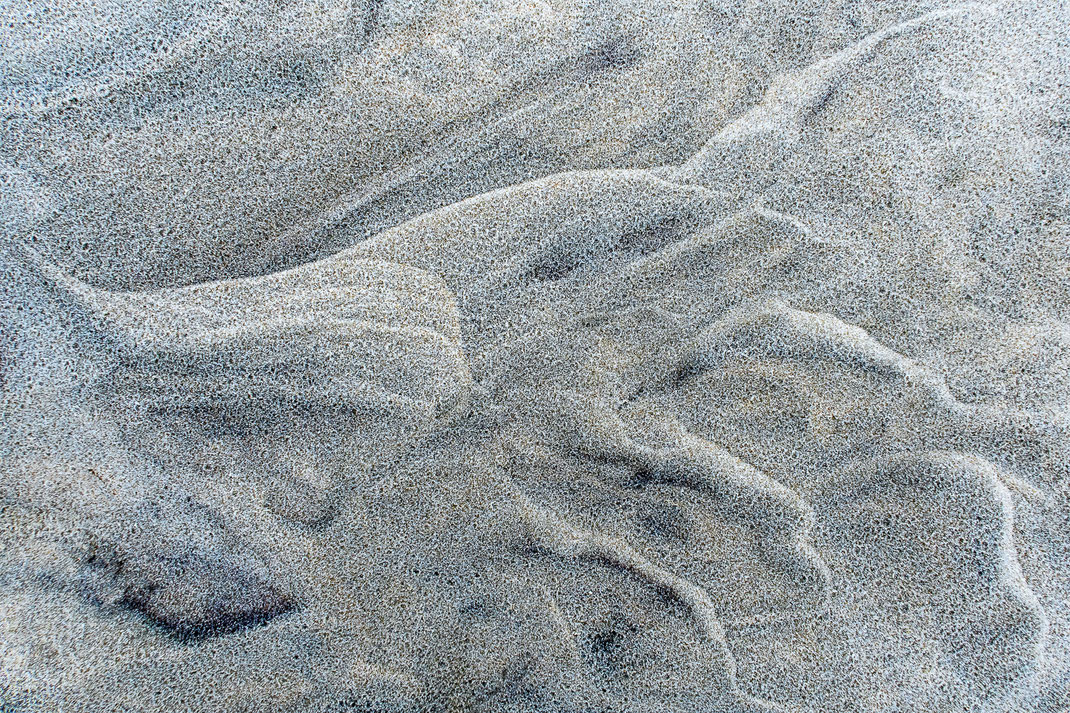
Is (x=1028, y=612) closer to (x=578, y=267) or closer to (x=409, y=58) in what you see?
(x=578, y=267)

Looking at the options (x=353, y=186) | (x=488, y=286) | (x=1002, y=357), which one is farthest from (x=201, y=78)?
(x=1002, y=357)

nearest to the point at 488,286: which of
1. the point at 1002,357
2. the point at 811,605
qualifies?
the point at 811,605

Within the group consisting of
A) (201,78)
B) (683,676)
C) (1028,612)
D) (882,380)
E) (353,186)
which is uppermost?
(201,78)

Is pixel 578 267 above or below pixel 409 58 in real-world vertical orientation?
below

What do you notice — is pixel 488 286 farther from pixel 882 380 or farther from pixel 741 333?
pixel 882 380

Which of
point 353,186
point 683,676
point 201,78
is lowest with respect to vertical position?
point 683,676

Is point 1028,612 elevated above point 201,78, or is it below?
below
